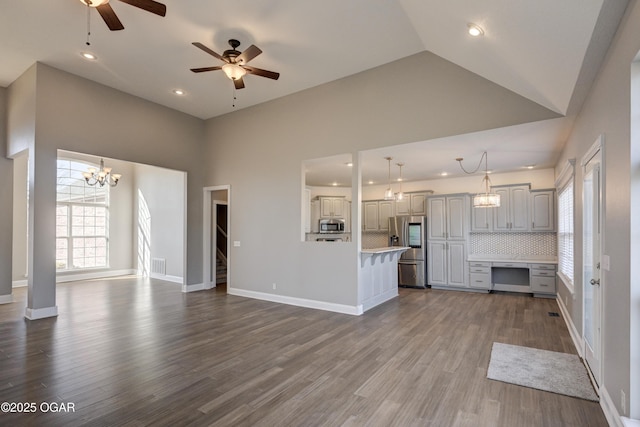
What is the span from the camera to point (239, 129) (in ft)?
22.6

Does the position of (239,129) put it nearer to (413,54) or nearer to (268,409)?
(413,54)

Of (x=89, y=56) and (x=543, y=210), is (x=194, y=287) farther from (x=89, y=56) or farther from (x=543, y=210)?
(x=543, y=210)

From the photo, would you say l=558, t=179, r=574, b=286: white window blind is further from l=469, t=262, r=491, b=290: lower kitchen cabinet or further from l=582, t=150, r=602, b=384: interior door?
l=469, t=262, r=491, b=290: lower kitchen cabinet

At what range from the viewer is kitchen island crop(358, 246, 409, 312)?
5415 mm

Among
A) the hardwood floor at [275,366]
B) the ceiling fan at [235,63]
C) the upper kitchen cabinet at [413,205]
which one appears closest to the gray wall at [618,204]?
the hardwood floor at [275,366]

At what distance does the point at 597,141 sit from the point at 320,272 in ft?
13.4

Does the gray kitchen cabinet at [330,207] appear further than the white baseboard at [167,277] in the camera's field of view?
Yes

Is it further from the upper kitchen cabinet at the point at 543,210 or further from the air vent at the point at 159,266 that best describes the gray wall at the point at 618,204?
the air vent at the point at 159,266

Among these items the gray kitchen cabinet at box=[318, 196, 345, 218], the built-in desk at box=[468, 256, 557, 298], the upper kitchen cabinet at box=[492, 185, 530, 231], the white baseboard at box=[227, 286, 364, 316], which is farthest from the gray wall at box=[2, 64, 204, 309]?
the upper kitchen cabinet at box=[492, 185, 530, 231]

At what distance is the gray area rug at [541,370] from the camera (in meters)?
2.85

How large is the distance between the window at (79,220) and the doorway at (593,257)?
10.8 m

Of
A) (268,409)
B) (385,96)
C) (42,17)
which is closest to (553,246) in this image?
(385,96)

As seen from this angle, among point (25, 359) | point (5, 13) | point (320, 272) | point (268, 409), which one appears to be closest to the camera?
point (268, 409)

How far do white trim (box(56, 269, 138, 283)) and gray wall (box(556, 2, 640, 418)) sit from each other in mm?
10580
